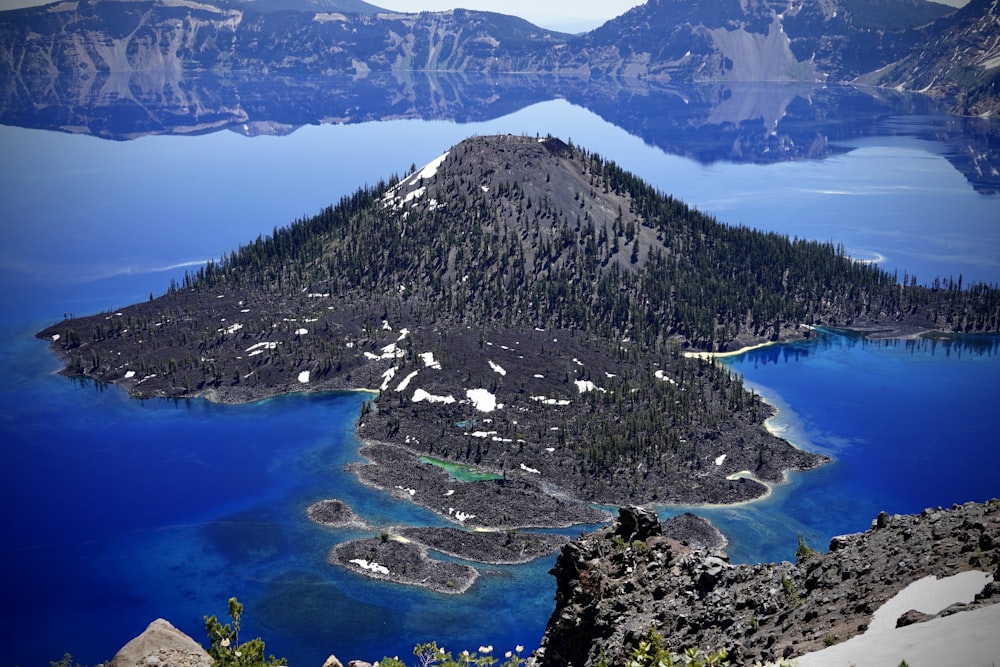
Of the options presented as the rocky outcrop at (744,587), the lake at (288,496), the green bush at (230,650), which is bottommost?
the lake at (288,496)

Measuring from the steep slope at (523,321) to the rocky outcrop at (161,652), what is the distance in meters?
49.3

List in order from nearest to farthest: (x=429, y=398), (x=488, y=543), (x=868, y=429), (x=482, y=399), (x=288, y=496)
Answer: (x=488, y=543)
(x=288, y=496)
(x=868, y=429)
(x=482, y=399)
(x=429, y=398)

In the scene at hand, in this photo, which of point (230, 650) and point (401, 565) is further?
point (401, 565)

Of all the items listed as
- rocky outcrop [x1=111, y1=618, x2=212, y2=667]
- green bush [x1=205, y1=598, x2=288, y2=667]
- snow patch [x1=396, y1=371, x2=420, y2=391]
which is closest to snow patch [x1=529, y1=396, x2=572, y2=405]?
snow patch [x1=396, y1=371, x2=420, y2=391]

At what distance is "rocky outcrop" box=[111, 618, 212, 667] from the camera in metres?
53.2

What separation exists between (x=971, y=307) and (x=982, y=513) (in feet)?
451

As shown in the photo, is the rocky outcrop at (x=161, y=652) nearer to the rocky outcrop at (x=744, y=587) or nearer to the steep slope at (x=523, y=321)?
the rocky outcrop at (x=744, y=587)

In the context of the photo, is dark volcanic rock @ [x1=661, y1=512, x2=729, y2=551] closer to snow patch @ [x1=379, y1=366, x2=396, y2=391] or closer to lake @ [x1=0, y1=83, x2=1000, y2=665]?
lake @ [x1=0, y1=83, x2=1000, y2=665]

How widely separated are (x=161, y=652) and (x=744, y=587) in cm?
3043

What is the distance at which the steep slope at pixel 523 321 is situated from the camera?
118 m

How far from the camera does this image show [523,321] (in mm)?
157500

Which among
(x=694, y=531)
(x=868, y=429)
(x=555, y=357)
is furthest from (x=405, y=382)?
(x=868, y=429)

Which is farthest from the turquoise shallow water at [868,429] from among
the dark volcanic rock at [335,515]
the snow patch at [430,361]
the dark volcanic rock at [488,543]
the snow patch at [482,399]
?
the snow patch at [430,361]

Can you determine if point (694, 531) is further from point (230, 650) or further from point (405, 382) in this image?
point (230, 650)
